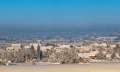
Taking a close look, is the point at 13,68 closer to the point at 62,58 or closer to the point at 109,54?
the point at 62,58

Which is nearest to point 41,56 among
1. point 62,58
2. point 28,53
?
point 28,53

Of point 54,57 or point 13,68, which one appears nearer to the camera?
point 13,68

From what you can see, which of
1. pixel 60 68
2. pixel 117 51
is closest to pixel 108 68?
pixel 60 68

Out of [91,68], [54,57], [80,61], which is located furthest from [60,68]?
[54,57]

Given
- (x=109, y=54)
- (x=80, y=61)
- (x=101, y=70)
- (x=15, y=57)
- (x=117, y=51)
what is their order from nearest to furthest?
(x=101, y=70) → (x=80, y=61) → (x=15, y=57) → (x=109, y=54) → (x=117, y=51)

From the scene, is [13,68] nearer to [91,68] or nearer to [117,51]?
[91,68]

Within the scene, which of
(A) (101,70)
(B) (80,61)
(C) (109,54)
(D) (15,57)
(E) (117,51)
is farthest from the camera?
(E) (117,51)

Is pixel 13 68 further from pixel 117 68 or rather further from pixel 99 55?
pixel 99 55

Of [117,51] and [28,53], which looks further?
[117,51]
